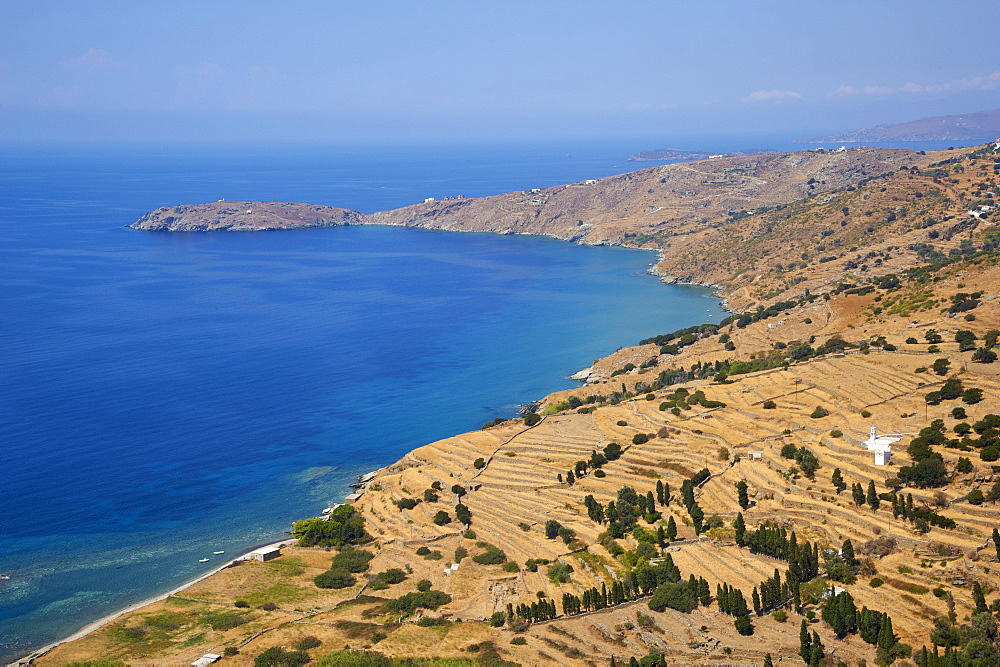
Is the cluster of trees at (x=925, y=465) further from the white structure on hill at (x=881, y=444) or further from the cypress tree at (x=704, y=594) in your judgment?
the cypress tree at (x=704, y=594)

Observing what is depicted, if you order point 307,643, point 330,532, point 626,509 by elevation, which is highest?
point 626,509

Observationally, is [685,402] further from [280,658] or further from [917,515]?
[280,658]

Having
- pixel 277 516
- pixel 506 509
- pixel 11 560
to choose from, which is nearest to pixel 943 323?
pixel 506 509

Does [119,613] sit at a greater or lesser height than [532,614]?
lesser

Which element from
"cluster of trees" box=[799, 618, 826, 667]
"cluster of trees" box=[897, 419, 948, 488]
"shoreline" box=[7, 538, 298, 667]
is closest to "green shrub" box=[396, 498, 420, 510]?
"shoreline" box=[7, 538, 298, 667]

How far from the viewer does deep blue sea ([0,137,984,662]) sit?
169ft

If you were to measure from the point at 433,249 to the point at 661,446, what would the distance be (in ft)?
412

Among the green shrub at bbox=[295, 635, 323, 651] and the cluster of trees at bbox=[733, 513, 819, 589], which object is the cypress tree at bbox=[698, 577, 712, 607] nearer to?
the cluster of trees at bbox=[733, 513, 819, 589]

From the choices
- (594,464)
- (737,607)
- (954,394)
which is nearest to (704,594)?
(737,607)

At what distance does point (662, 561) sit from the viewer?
3875 cm

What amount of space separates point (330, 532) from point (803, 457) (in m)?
26.5

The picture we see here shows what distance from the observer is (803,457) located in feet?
143

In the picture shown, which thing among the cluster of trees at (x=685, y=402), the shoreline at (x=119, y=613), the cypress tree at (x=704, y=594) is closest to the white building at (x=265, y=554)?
the shoreline at (x=119, y=613)

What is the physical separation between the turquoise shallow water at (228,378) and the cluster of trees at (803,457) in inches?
1160
